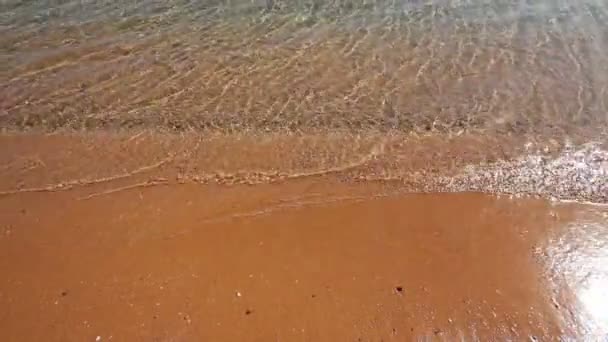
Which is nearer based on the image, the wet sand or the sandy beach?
the wet sand

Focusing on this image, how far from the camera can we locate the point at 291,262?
4.48m

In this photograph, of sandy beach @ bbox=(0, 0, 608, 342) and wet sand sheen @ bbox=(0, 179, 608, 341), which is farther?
sandy beach @ bbox=(0, 0, 608, 342)

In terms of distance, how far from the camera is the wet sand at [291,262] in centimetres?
399

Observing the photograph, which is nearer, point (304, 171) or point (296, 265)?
point (296, 265)

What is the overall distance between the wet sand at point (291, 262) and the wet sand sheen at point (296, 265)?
0.4 inches

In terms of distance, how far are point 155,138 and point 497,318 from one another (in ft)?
12.4

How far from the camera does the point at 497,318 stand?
403 centimetres

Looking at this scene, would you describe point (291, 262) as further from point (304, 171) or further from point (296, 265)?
point (304, 171)

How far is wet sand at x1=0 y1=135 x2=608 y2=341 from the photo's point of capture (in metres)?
3.99

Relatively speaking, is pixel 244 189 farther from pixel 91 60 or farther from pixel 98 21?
pixel 98 21

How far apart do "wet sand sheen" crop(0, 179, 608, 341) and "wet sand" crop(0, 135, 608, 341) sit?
0.04 ft

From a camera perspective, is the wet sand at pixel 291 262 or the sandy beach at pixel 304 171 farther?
the sandy beach at pixel 304 171

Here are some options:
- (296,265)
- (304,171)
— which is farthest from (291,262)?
(304,171)

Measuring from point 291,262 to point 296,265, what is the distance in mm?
51
